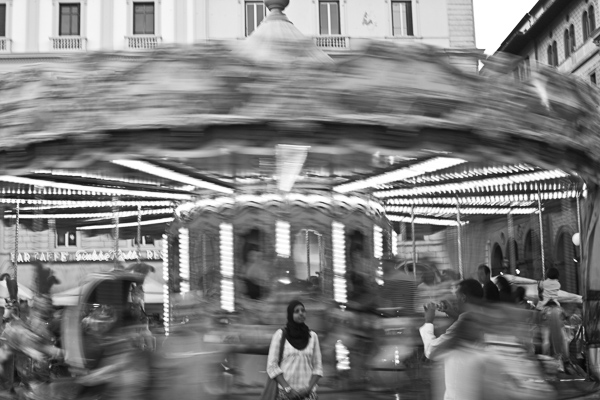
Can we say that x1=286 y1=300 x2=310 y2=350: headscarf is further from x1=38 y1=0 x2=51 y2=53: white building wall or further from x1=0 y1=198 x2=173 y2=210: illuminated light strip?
x1=38 y1=0 x2=51 y2=53: white building wall

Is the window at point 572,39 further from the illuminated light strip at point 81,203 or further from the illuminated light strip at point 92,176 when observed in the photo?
the illuminated light strip at point 92,176

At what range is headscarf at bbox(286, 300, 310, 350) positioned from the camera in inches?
242

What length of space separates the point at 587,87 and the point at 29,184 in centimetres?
573

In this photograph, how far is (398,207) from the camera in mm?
13031

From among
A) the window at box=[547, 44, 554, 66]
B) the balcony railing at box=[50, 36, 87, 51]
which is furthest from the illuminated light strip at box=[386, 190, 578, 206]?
the window at box=[547, 44, 554, 66]

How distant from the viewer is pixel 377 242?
9.77 meters

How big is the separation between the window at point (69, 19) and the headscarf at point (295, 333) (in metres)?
25.1

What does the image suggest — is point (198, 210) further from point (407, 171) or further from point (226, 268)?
A: point (407, 171)

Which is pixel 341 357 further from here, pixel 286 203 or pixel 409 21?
pixel 409 21

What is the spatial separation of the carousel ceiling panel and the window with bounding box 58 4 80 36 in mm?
24312

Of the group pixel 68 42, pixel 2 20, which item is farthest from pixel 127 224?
pixel 2 20

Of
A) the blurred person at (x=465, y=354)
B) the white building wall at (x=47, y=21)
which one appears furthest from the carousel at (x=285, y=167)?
the white building wall at (x=47, y=21)

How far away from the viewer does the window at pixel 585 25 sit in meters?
34.3

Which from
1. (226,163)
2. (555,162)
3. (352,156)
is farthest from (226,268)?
(555,162)
